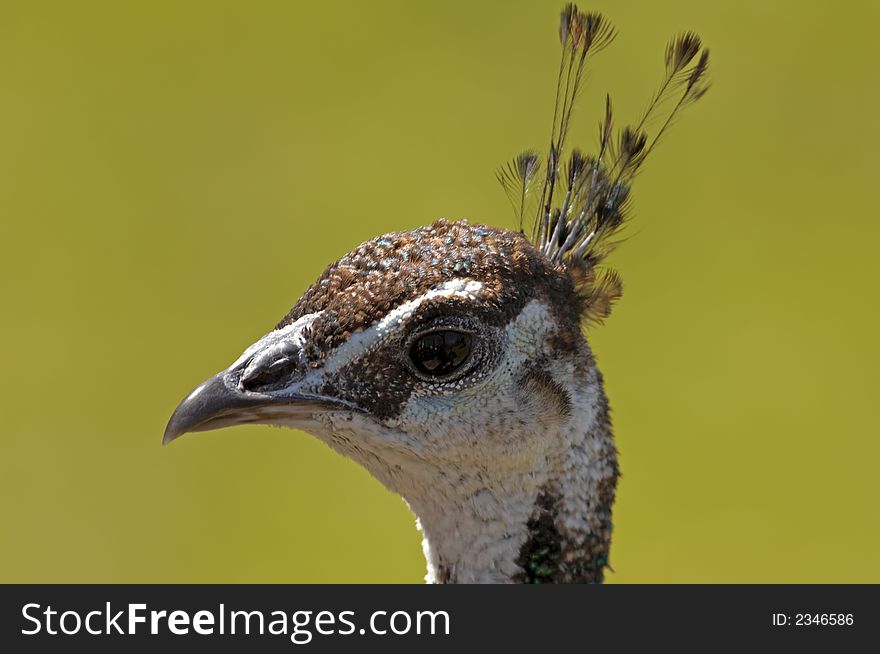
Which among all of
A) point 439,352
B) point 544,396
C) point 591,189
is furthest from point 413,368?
point 591,189

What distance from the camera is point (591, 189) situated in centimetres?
185

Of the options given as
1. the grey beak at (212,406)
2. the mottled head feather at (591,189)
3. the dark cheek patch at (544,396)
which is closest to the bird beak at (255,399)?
the grey beak at (212,406)

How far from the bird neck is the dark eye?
14 cm

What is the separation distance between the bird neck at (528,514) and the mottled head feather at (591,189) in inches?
8.7

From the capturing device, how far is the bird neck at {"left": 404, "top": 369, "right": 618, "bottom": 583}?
5.46 ft

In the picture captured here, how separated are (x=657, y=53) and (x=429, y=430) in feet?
12.9

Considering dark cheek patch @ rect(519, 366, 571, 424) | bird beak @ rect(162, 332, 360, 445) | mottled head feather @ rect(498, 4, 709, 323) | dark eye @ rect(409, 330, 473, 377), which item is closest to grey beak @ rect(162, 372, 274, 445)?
bird beak @ rect(162, 332, 360, 445)

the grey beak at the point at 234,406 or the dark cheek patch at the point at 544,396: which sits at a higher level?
the dark cheek patch at the point at 544,396

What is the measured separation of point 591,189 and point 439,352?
0.39 metres

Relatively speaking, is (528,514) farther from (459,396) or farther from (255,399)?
(255,399)

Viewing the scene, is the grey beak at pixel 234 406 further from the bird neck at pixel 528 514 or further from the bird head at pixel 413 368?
the bird neck at pixel 528 514

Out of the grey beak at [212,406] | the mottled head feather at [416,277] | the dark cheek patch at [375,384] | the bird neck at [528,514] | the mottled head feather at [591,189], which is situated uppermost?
the mottled head feather at [591,189]

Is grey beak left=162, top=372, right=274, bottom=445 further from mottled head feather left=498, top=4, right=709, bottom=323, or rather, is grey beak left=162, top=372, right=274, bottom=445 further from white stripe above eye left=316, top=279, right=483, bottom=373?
mottled head feather left=498, top=4, right=709, bottom=323

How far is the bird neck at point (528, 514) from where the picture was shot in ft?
5.46
